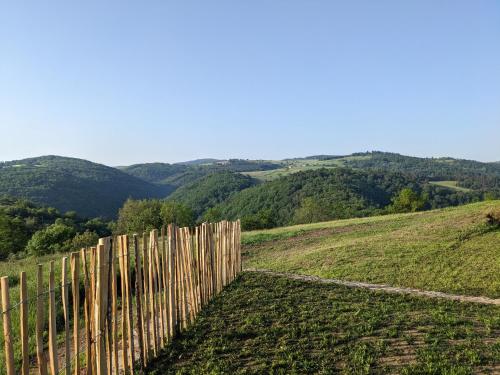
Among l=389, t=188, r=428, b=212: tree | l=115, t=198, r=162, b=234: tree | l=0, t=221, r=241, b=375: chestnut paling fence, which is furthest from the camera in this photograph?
l=389, t=188, r=428, b=212: tree

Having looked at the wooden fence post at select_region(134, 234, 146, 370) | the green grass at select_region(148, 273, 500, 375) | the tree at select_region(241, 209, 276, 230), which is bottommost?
the tree at select_region(241, 209, 276, 230)

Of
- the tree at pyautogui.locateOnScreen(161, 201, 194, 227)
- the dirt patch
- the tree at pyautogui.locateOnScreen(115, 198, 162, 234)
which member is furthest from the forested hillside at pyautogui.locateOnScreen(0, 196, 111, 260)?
the dirt patch

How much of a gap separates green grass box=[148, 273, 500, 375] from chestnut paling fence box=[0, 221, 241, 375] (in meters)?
0.40

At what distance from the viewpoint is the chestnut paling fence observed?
364 centimetres

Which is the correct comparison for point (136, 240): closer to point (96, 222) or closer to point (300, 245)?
point (300, 245)

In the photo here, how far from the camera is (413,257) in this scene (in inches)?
520

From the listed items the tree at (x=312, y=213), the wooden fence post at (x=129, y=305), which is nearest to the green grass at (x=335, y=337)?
the wooden fence post at (x=129, y=305)

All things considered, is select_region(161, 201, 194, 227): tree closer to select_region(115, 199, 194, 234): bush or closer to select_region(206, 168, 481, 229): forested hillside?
select_region(115, 199, 194, 234): bush

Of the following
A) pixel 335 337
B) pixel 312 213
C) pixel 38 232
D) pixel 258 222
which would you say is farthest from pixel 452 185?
pixel 335 337

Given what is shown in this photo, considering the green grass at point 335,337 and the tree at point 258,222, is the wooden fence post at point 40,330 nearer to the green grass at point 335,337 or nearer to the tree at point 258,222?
the green grass at point 335,337

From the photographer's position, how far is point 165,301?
19.9 feet

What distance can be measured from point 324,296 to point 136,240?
476 centimetres

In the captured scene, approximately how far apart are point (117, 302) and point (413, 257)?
10.6 metres

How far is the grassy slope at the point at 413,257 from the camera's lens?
10.5m
